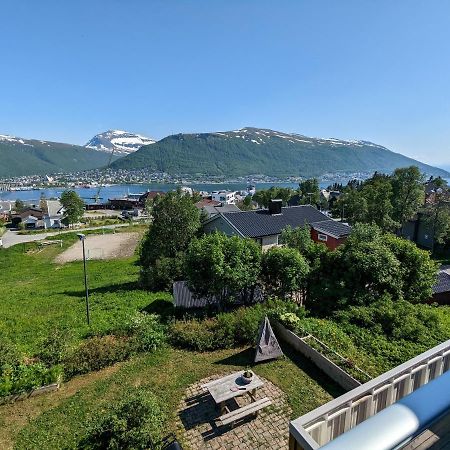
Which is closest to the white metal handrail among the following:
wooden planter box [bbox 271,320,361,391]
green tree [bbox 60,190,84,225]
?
wooden planter box [bbox 271,320,361,391]

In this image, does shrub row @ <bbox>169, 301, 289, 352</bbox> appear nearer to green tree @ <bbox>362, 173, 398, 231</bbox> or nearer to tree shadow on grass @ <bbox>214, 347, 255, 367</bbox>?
tree shadow on grass @ <bbox>214, 347, 255, 367</bbox>

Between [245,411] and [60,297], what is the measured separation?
17.9 meters

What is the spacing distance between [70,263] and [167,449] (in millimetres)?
34931

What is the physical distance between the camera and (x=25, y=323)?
15.9 m

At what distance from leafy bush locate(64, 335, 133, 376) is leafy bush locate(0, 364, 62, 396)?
1.77 ft

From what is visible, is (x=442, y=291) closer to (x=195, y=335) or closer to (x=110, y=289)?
(x=195, y=335)

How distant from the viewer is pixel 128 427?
6910 millimetres

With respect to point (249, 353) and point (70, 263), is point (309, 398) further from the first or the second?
point (70, 263)

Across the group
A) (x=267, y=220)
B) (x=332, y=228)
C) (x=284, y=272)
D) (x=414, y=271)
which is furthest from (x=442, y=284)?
(x=267, y=220)

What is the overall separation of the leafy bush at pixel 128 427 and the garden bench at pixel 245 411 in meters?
1.77

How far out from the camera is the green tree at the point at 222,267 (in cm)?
1503

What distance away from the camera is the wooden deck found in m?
2.07

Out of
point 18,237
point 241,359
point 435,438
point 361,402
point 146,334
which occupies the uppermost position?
point 435,438

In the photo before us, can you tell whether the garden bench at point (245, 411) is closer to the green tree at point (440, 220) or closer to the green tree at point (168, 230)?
the green tree at point (168, 230)
